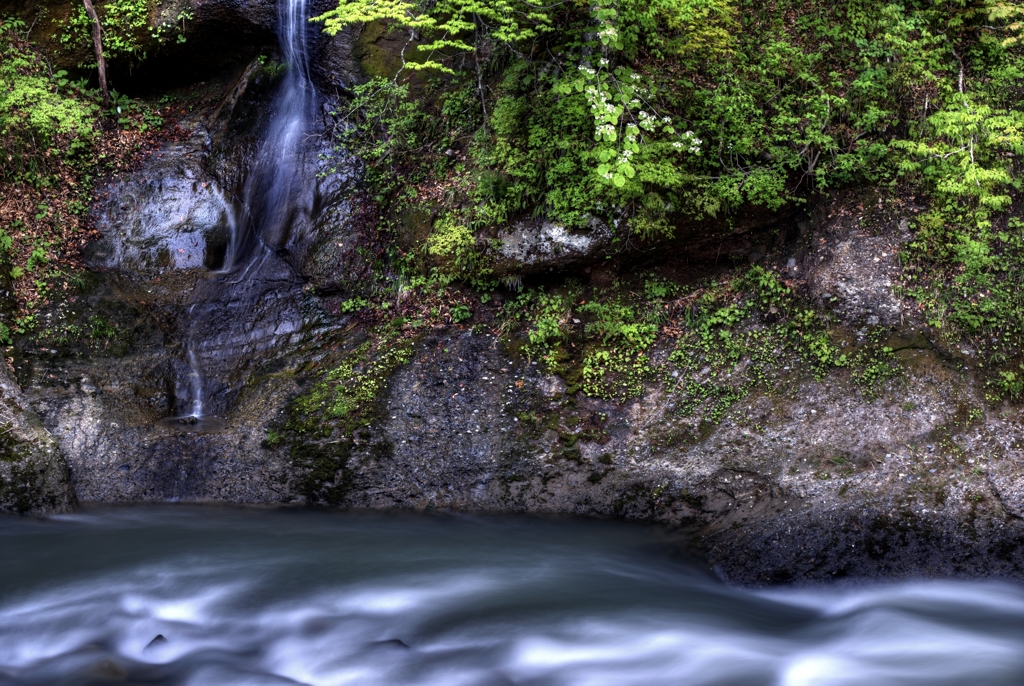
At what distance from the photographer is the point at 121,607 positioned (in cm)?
529

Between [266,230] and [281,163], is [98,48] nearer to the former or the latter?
[281,163]

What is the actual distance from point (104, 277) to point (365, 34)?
15.0 feet

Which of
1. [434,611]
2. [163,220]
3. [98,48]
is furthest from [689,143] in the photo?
[98,48]

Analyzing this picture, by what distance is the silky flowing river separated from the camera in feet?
15.3

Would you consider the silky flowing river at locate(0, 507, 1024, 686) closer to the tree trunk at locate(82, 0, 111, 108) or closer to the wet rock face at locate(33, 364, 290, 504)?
the wet rock face at locate(33, 364, 290, 504)

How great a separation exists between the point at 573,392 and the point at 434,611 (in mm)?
2540

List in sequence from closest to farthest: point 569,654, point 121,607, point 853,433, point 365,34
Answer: point 569,654 → point 121,607 → point 853,433 → point 365,34

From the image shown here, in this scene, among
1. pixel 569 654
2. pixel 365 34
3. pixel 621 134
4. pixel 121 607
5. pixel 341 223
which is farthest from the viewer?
pixel 365 34

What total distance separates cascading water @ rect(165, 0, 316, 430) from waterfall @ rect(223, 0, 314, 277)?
12mm

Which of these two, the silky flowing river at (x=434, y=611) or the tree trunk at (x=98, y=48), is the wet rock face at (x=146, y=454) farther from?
the tree trunk at (x=98, y=48)

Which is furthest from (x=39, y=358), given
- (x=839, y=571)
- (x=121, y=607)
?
(x=839, y=571)

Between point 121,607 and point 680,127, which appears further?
point 680,127

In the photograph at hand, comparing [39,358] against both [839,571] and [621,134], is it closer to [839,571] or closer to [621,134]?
[621,134]

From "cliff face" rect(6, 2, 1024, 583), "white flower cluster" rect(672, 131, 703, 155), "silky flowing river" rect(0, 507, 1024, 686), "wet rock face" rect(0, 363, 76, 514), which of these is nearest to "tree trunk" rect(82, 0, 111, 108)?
"cliff face" rect(6, 2, 1024, 583)
